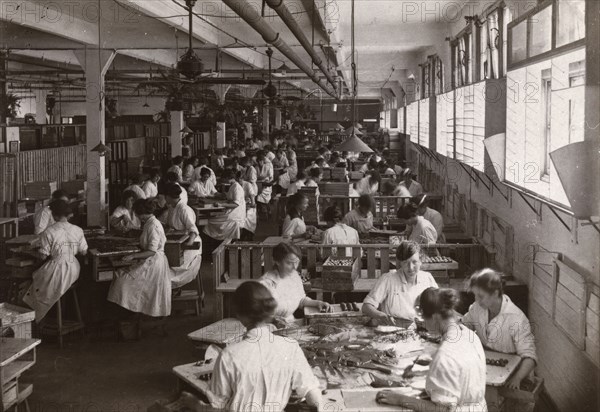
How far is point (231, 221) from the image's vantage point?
12.2 m

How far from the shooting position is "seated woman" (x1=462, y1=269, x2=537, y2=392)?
498 cm

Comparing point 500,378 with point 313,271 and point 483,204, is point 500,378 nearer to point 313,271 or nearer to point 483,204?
point 313,271

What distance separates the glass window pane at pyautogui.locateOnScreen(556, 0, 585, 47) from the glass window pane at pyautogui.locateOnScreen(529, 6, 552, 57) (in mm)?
296

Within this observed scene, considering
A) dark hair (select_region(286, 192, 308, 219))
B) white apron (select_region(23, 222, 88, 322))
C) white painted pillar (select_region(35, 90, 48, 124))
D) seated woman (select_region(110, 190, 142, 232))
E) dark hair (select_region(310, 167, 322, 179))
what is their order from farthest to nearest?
1. white painted pillar (select_region(35, 90, 48, 124))
2. dark hair (select_region(310, 167, 322, 179))
3. seated woman (select_region(110, 190, 142, 232))
4. dark hair (select_region(286, 192, 308, 219))
5. white apron (select_region(23, 222, 88, 322))

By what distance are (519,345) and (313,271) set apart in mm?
2787

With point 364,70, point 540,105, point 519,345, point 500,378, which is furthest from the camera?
point 364,70

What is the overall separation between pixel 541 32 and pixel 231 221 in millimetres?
7017

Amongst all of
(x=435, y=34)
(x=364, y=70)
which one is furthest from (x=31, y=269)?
(x=364, y=70)

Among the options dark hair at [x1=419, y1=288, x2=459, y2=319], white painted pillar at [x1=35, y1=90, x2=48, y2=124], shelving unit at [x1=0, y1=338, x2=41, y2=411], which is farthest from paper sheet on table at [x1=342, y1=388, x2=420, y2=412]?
white painted pillar at [x1=35, y1=90, x2=48, y2=124]

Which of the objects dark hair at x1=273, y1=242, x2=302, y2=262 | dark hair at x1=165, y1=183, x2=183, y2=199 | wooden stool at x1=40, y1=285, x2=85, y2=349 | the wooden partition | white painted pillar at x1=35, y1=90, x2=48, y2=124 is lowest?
wooden stool at x1=40, y1=285, x2=85, y2=349

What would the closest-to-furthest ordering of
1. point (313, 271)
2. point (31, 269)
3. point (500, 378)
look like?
1. point (500, 378)
2. point (313, 271)
3. point (31, 269)

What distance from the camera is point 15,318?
580cm

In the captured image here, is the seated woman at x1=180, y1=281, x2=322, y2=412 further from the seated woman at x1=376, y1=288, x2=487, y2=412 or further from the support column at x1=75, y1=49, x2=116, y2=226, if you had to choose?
the support column at x1=75, y1=49, x2=116, y2=226

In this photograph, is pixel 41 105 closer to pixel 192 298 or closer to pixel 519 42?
pixel 192 298
